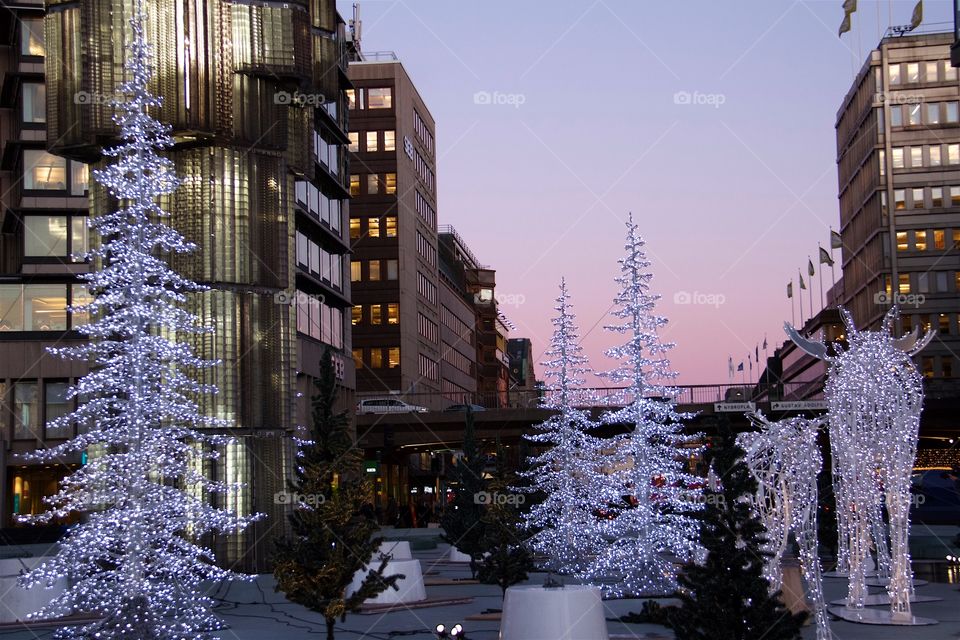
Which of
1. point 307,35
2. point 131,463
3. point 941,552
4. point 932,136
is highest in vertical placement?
point 932,136

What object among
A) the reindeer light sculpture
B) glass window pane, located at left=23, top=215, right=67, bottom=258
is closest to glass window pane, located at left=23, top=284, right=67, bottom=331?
glass window pane, located at left=23, top=215, right=67, bottom=258

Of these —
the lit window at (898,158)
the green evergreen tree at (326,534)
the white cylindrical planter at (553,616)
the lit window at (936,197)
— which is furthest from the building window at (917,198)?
the white cylindrical planter at (553,616)

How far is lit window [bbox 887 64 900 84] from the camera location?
355 feet

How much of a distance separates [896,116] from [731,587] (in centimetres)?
10327

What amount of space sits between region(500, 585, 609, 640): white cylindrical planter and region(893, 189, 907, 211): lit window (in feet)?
334

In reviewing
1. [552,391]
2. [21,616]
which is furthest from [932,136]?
[21,616]

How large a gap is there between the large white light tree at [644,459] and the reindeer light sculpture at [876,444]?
4.64 metres

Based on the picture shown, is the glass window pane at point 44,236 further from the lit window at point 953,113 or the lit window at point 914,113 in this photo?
the lit window at point 953,113

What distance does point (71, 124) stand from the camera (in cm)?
3238

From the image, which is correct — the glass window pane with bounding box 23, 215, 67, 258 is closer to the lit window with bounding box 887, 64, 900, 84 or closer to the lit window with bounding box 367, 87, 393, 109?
the lit window with bounding box 367, 87, 393, 109

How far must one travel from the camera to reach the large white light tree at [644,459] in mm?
28188

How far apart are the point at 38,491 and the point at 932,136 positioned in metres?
79.6

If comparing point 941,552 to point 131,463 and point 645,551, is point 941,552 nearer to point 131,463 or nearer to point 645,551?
point 645,551

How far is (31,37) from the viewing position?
201ft
